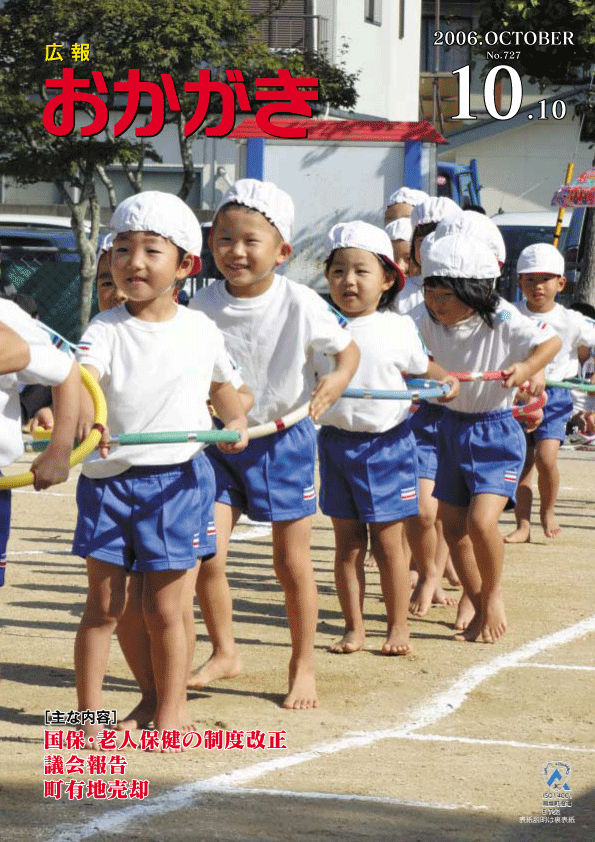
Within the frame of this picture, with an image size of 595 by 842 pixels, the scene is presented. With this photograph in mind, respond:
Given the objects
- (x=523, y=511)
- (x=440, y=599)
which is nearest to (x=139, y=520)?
(x=440, y=599)

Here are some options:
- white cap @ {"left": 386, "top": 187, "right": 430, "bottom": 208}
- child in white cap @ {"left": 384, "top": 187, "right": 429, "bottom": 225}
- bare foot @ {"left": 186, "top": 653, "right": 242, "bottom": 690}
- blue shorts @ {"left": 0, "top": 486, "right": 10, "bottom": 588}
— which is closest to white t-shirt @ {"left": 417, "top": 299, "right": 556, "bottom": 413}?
bare foot @ {"left": 186, "top": 653, "right": 242, "bottom": 690}

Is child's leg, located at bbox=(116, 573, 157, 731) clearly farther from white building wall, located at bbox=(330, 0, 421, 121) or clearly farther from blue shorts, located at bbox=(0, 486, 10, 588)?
white building wall, located at bbox=(330, 0, 421, 121)

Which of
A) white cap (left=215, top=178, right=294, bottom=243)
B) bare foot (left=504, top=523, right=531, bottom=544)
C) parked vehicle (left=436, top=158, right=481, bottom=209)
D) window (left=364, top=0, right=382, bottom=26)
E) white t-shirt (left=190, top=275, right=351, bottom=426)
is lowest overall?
bare foot (left=504, top=523, right=531, bottom=544)

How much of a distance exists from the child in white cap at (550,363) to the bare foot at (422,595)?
2317mm

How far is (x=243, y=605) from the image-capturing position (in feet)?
27.0

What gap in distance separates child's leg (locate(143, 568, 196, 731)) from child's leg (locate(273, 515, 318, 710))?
82 cm

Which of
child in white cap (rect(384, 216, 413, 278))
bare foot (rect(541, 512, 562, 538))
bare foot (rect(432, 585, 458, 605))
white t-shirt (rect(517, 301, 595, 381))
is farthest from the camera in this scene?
bare foot (rect(541, 512, 562, 538))

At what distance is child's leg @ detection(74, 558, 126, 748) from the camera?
5.23 metres

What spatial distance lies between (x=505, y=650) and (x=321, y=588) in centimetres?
194

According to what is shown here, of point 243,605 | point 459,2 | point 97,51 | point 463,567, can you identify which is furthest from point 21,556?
point 459,2

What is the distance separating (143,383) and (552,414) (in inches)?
235

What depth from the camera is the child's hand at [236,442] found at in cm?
527

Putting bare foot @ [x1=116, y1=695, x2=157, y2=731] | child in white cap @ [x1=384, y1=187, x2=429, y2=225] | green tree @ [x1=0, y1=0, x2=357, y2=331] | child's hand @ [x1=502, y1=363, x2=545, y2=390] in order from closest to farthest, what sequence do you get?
1. bare foot @ [x1=116, y1=695, x2=157, y2=731]
2. child's hand @ [x1=502, y1=363, x2=545, y2=390]
3. child in white cap @ [x1=384, y1=187, x2=429, y2=225]
4. green tree @ [x1=0, y1=0, x2=357, y2=331]

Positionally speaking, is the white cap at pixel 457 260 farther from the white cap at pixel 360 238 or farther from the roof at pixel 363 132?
the roof at pixel 363 132
